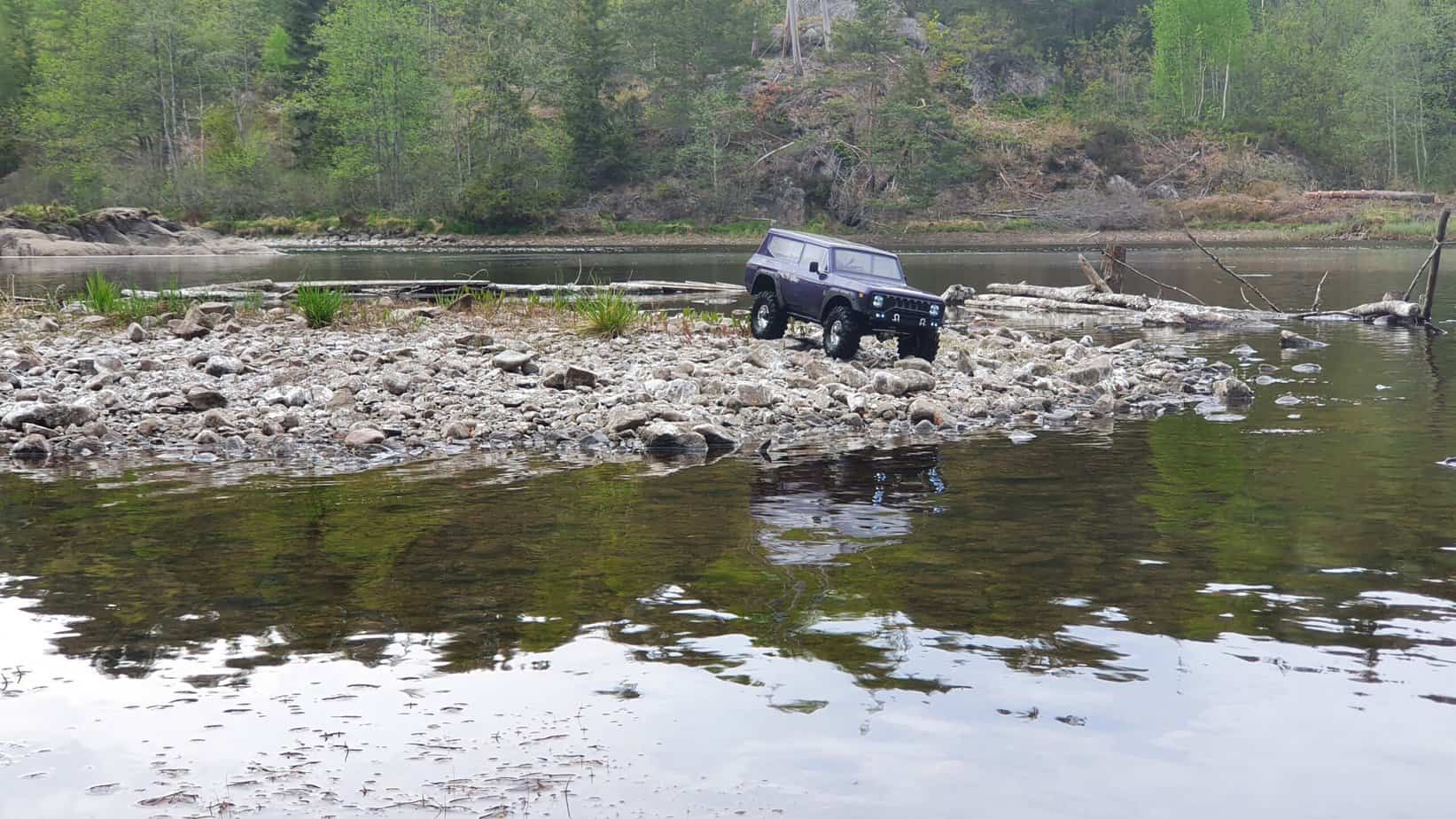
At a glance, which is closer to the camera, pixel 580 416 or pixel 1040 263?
pixel 580 416

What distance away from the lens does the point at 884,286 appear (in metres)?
19.3

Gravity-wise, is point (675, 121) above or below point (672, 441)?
above

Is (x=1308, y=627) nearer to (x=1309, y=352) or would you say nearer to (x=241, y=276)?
(x=1309, y=352)

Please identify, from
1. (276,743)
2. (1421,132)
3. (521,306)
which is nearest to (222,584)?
(276,743)

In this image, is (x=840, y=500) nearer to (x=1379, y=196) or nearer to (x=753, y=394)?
(x=753, y=394)

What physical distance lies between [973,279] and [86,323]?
3163cm

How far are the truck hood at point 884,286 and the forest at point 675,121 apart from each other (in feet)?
206

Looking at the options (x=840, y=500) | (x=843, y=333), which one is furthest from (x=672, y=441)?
(x=843, y=333)

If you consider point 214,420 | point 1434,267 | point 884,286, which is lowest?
point 214,420

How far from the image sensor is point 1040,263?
183 ft

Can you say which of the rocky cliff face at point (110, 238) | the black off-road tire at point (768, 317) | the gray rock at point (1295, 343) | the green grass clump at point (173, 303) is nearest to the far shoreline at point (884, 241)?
the rocky cliff face at point (110, 238)

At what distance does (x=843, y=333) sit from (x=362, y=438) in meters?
8.03

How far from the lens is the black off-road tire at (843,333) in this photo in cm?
1900

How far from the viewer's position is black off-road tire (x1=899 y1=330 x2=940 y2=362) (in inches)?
766
